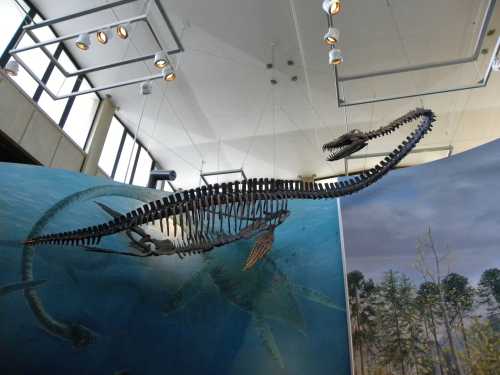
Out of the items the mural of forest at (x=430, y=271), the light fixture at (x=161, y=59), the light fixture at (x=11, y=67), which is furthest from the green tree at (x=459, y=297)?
the light fixture at (x=11, y=67)

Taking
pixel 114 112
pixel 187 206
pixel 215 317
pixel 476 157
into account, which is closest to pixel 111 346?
pixel 215 317

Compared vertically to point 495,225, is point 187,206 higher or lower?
lower

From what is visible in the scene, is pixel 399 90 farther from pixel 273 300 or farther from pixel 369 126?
pixel 273 300

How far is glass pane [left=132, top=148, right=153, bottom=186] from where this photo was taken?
12.0 metres

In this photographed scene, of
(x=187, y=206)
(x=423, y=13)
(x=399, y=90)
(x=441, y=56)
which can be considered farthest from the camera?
(x=399, y=90)

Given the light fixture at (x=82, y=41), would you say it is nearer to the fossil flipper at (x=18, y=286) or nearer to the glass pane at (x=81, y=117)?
the glass pane at (x=81, y=117)

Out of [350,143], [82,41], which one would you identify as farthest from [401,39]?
[82,41]

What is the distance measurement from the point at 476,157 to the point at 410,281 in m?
2.35

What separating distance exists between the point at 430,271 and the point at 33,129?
27.3 feet

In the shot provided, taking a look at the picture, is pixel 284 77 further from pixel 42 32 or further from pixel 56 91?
pixel 42 32

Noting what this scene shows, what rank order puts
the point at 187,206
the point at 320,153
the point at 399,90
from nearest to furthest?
the point at 187,206
the point at 399,90
the point at 320,153

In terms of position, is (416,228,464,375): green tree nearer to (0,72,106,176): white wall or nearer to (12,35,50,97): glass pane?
(0,72,106,176): white wall

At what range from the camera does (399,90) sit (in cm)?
925

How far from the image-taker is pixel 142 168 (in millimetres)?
12289
